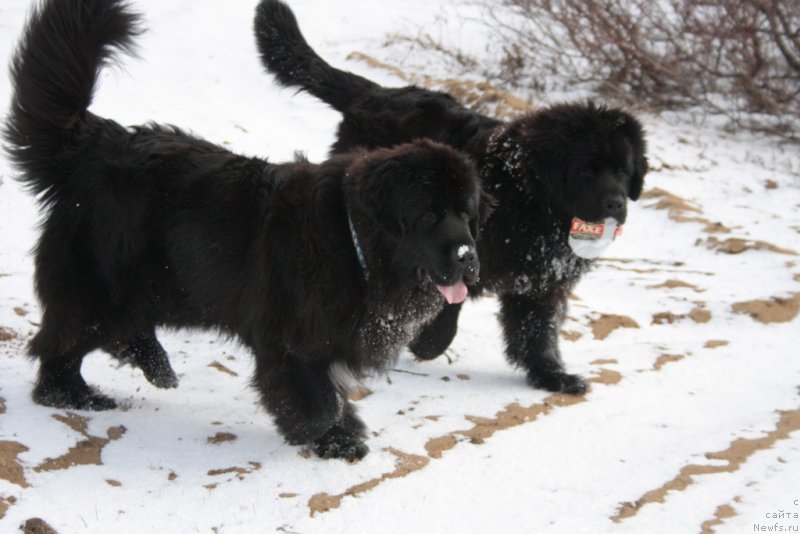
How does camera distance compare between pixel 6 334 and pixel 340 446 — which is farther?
pixel 6 334

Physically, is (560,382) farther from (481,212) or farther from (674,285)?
(674,285)

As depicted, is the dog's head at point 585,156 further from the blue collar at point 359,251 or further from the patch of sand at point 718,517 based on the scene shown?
the patch of sand at point 718,517

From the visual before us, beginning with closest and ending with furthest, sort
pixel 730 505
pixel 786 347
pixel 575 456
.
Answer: pixel 730 505, pixel 575 456, pixel 786 347

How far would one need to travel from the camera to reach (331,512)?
3.15m

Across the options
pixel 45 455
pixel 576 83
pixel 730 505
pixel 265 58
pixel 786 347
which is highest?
pixel 576 83

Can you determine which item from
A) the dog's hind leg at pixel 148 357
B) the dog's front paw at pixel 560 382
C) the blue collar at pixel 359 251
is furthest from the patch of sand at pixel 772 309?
the dog's hind leg at pixel 148 357

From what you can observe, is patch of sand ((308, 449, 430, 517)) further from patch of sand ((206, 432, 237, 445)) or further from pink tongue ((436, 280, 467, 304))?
pink tongue ((436, 280, 467, 304))

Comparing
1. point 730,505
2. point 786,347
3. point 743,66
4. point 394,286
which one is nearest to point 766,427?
point 730,505

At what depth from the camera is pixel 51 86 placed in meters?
3.84

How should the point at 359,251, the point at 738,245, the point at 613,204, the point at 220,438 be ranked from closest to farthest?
the point at 359,251, the point at 220,438, the point at 613,204, the point at 738,245

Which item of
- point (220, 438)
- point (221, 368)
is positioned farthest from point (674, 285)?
point (220, 438)

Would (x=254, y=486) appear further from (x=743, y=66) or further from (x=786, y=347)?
(x=743, y=66)

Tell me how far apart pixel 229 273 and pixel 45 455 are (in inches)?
43.2

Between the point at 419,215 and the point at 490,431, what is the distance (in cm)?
141
